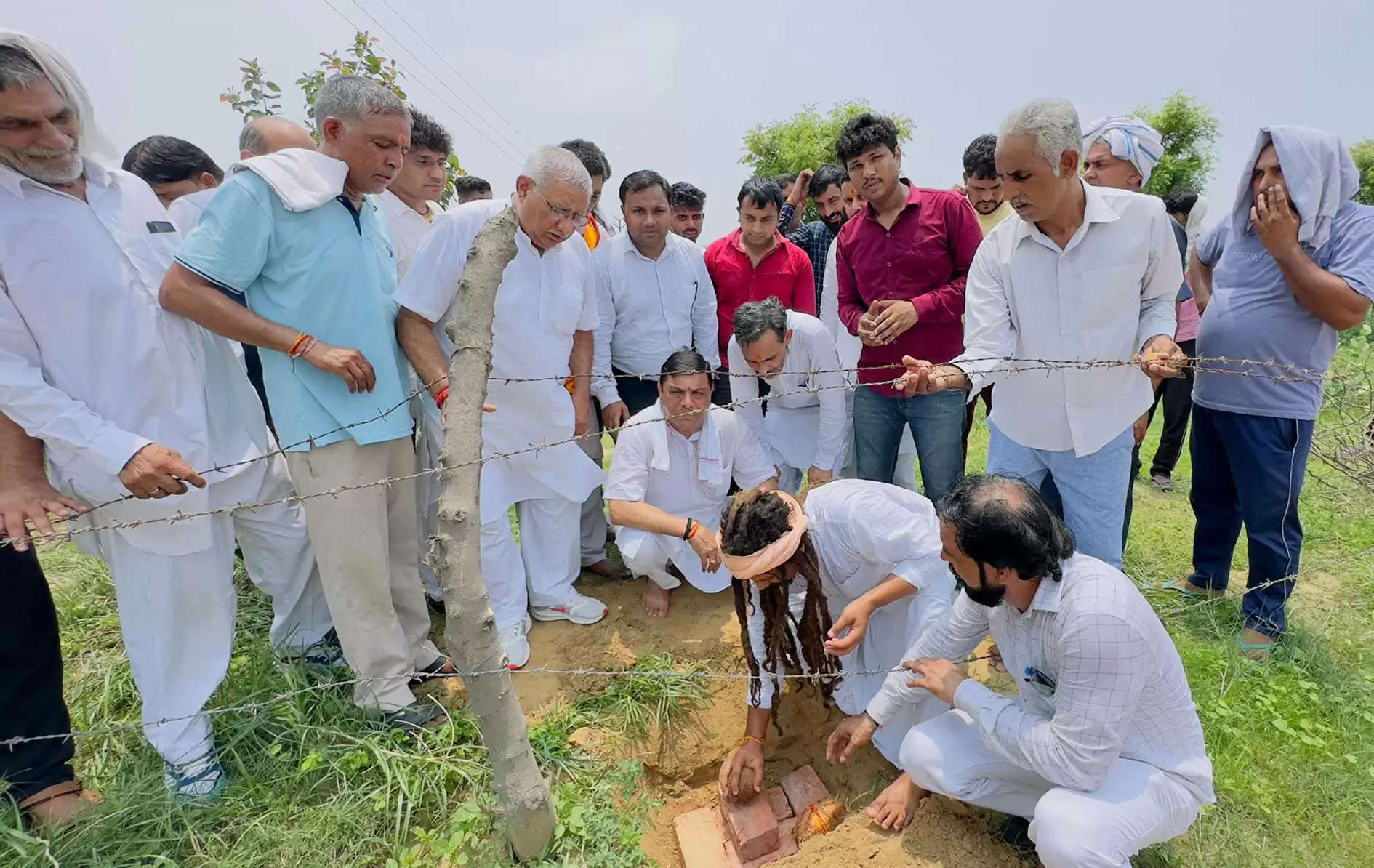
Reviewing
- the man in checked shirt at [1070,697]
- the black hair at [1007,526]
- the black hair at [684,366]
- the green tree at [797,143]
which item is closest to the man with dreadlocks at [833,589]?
the man in checked shirt at [1070,697]

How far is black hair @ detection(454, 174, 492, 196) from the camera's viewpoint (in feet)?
19.3

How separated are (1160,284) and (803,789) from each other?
2.34m

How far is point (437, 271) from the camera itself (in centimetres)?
270

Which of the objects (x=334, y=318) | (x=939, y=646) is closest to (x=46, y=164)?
(x=334, y=318)

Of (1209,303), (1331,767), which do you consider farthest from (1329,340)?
(1331,767)

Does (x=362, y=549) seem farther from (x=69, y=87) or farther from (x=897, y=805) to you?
(x=897, y=805)

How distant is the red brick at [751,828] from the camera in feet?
7.72

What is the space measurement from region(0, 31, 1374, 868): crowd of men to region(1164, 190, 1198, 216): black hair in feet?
8.48

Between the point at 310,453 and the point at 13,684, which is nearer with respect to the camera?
the point at 13,684

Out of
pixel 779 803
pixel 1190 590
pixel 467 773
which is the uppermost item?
pixel 467 773

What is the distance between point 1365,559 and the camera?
365cm

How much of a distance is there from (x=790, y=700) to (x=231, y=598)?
2212mm

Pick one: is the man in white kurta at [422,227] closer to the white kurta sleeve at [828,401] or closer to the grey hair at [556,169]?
the grey hair at [556,169]

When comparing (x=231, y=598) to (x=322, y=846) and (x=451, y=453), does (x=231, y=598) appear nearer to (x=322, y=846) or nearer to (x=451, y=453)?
(x=322, y=846)
